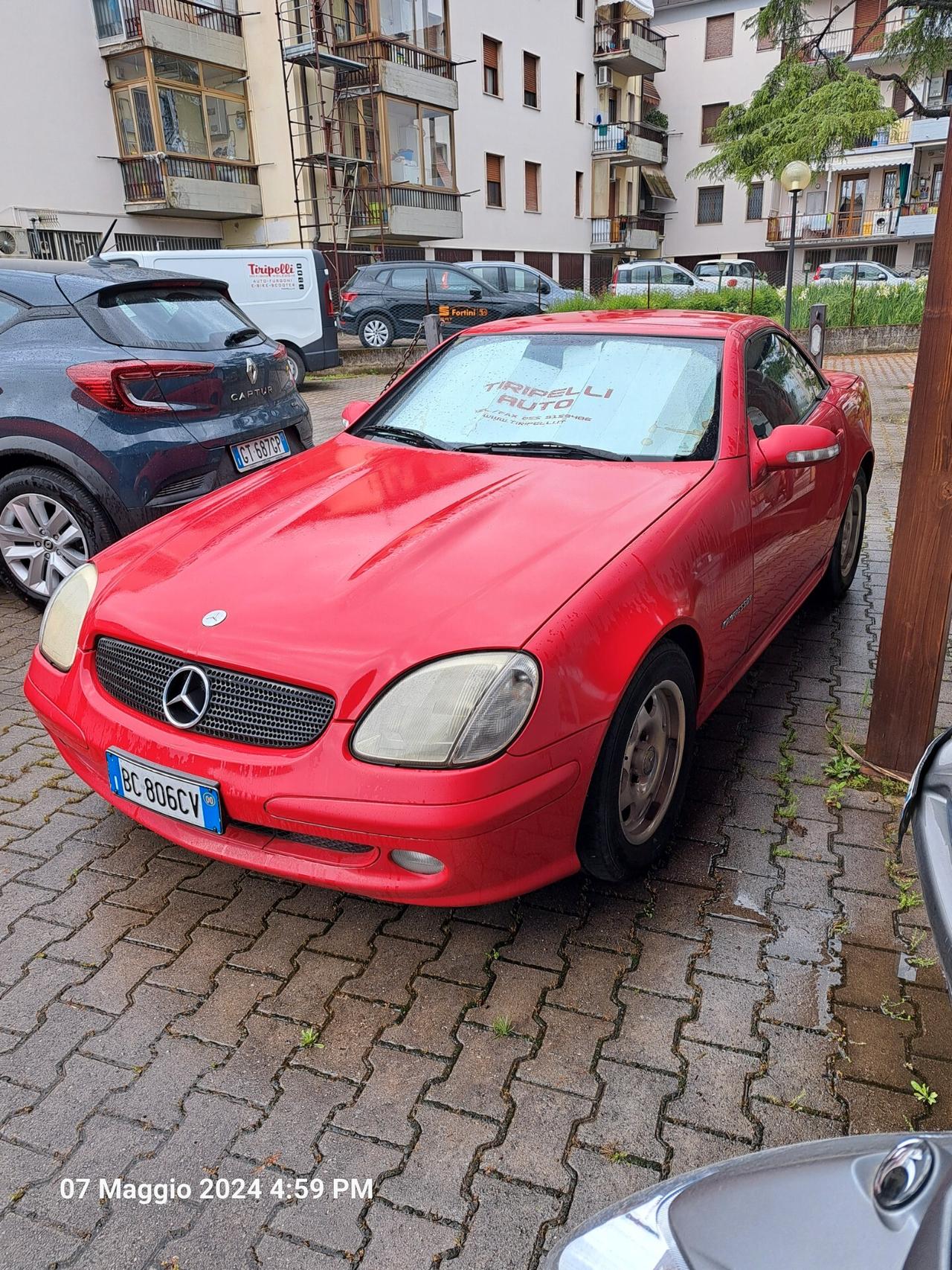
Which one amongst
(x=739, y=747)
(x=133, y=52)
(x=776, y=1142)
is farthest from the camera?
(x=133, y=52)

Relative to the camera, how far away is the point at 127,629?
2.55m

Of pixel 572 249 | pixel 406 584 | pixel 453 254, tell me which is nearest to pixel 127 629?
pixel 406 584

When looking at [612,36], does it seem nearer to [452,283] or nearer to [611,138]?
[611,138]

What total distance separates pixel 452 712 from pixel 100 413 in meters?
3.23

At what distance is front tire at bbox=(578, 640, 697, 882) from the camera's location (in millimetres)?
2412

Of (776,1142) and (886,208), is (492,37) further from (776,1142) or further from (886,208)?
(776,1142)

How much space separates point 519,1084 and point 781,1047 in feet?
2.02

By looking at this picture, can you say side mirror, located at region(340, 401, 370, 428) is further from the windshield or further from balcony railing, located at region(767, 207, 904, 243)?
balcony railing, located at region(767, 207, 904, 243)

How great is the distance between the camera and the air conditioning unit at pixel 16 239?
15.0 m

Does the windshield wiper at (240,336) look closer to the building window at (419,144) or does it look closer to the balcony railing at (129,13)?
the balcony railing at (129,13)

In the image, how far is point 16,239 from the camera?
54.3ft

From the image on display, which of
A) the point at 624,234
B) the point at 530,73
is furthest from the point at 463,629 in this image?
the point at 624,234

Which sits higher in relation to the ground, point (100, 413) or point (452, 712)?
point (100, 413)

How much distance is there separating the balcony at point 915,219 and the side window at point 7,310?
A: 40.0 metres
